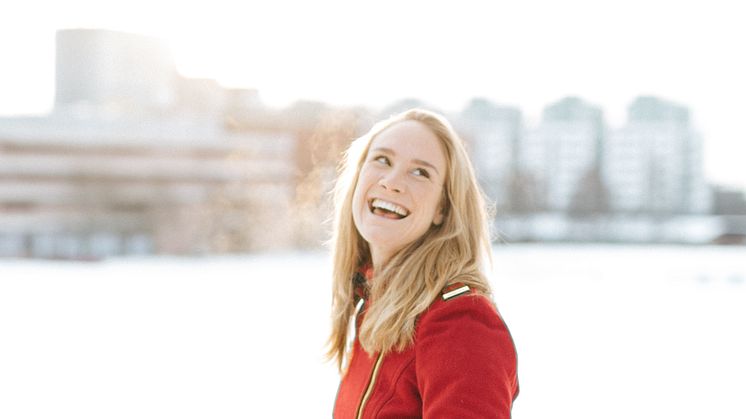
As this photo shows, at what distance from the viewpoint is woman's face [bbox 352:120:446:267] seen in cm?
96

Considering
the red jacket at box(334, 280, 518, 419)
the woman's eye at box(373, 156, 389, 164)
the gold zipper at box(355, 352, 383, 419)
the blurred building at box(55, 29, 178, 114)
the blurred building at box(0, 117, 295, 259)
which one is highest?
the blurred building at box(55, 29, 178, 114)

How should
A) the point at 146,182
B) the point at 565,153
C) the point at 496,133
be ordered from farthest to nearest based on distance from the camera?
the point at 565,153 → the point at 496,133 → the point at 146,182

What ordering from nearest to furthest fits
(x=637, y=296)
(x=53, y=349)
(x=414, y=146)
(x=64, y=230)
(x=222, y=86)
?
1. (x=414, y=146)
2. (x=53, y=349)
3. (x=637, y=296)
4. (x=64, y=230)
5. (x=222, y=86)

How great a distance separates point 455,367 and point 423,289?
0.15 meters

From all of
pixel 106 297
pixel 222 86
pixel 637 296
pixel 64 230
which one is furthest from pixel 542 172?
pixel 106 297

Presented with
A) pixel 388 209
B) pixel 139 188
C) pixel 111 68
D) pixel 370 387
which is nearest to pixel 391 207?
pixel 388 209

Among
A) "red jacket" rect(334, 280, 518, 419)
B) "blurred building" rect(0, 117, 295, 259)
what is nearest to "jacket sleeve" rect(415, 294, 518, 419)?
"red jacket" rect(334, 280, 518, 419)

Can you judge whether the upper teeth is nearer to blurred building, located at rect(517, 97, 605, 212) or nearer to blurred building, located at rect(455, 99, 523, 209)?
blurred building, located at rect(455, 99, 523, 209)

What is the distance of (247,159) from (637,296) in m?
20.4

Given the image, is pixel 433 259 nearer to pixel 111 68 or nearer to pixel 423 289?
pixel 423 289

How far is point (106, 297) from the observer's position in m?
10.8

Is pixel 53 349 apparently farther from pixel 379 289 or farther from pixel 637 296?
pixel 637 296

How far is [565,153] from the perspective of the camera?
48.0 m

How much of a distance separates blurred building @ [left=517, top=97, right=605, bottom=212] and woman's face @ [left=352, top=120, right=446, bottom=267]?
44.1 m
